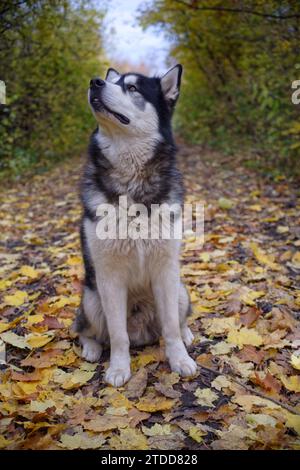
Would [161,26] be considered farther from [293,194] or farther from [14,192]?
[293,194]

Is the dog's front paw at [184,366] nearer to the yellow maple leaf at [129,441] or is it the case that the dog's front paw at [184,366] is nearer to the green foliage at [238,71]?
the yellow maple leaf at [129,441]

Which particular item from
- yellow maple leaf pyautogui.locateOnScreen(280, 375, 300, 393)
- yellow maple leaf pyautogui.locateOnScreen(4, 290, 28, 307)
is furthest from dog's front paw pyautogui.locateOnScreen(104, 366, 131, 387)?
yellow maple leaf pyautogui.locateOnScreen(4, 290, 28, 307)

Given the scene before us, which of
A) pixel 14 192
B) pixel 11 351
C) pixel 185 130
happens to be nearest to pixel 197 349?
pixel 11 351

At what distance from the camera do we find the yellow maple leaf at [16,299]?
371cm

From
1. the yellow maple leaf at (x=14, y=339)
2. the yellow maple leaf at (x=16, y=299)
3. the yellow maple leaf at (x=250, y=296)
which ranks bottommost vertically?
the yellow maple leaf at (x=14, y=339)

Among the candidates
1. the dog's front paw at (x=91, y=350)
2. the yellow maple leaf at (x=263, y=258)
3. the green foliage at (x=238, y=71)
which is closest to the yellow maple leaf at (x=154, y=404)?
the dog's front paw at (x=91, y=350)

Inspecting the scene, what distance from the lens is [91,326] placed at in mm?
2932

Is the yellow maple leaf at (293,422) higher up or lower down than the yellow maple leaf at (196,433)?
higher up

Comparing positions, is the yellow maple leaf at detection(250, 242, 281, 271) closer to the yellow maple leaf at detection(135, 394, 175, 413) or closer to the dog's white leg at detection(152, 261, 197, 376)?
the dog's white leg at detection(152, 261, 197, 376)

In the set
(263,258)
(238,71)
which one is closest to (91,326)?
(263,258)

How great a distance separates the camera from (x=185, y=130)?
15.7 metres

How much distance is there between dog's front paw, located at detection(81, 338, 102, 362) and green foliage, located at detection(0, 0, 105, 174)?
5.73 metres

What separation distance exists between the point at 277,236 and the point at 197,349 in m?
2.58

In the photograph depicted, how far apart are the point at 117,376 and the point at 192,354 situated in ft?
1.90
